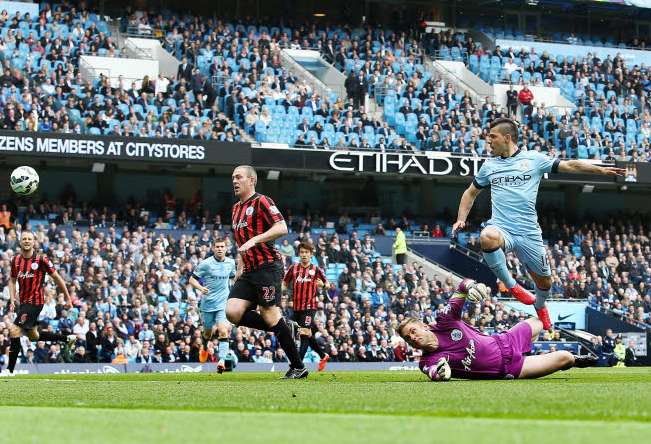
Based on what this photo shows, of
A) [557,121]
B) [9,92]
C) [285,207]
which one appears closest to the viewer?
[9,92]

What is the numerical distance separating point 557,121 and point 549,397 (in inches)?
1367

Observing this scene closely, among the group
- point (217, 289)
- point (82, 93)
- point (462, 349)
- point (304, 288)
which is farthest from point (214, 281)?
point (82, 93)

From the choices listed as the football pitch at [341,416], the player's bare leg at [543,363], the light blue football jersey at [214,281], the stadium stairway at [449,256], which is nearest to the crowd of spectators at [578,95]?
the stadium stairway at [449,256]

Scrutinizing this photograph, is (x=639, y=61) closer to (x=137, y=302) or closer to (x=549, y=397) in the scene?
(x=137, y=302)

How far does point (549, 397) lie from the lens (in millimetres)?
→ 8188

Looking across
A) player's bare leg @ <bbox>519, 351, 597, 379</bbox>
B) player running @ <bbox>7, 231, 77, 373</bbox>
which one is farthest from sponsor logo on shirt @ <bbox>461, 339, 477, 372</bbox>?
player running @ <bbox>7, 231, 77, 373</bbox>

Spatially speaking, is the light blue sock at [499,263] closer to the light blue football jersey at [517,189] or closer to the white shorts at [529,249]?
the white shorts at [529,249]

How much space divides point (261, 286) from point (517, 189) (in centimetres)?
332

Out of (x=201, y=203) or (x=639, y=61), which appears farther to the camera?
(x=639, y=61)

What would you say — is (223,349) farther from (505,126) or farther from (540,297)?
(505,126)

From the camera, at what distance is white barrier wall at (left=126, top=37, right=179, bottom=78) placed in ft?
127

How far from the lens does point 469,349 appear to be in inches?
452

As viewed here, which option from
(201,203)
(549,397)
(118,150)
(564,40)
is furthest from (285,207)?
(549,397)

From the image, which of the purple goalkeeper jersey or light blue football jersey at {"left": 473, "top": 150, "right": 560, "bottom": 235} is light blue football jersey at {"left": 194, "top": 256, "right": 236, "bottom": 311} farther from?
the purple goalkeeper jersey
